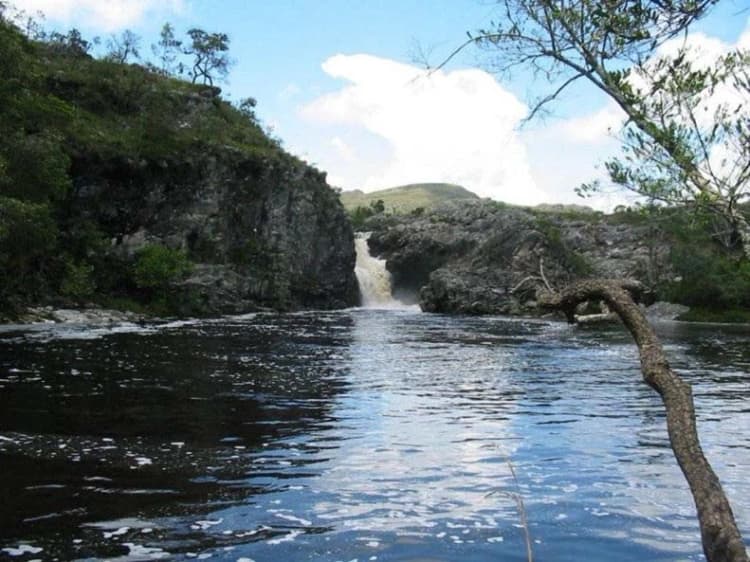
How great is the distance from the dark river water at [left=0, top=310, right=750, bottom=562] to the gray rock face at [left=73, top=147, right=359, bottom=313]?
38644mm

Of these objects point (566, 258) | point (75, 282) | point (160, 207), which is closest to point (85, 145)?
point (160, 207)

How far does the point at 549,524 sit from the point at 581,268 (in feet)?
266

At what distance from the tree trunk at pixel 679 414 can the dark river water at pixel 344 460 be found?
118 cm

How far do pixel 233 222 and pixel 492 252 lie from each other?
31355 millimetres

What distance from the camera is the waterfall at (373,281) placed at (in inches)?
3708

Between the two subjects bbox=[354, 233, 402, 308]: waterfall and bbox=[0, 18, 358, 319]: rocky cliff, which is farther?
bbox=[354, 233, 402, 308]: waterfall

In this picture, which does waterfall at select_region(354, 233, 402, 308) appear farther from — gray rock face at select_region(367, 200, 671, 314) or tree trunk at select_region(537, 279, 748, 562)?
tree trunk at select_region(537, 279, 748, 562)

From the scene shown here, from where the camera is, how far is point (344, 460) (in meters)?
13.0

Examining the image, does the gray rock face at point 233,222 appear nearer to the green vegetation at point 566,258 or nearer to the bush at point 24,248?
the bush at point 24,248

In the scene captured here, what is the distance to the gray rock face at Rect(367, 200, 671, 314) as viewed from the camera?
270 ft

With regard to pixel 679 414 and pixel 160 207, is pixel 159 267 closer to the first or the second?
pixel 160 207

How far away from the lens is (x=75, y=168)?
62.7 meters

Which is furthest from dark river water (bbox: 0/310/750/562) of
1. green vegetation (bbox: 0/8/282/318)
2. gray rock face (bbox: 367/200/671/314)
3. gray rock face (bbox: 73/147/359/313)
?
gray rock face (bbox: 367/200/671/314)

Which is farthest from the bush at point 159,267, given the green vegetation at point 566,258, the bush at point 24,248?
the green vegetation at point 566,258
